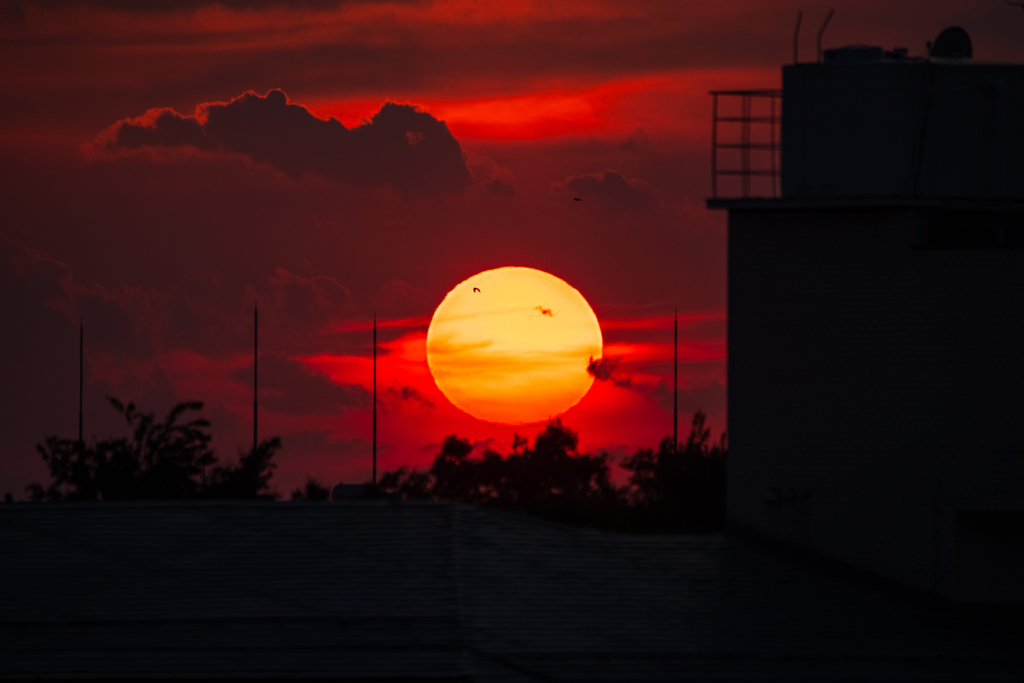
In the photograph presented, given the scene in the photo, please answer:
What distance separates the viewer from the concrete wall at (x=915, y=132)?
25.8 meters

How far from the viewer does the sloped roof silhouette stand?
19.8 m

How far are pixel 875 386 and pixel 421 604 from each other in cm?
1027

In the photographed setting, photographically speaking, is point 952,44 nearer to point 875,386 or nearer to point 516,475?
point 875,386

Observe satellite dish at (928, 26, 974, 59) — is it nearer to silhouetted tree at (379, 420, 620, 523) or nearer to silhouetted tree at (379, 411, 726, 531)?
silhouetted tree at (379, 411, 726, 531)

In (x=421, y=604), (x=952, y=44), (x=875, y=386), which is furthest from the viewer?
(x=952, y=44)

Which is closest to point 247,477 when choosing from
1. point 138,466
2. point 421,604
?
Result: point 138,466

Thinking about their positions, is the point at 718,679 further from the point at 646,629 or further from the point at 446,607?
the point at 446,607

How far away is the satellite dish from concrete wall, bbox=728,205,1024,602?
4422 millimetres

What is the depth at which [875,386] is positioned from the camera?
25000mm

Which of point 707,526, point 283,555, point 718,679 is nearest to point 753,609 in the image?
point 718,679

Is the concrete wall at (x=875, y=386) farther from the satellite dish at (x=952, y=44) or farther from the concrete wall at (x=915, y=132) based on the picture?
the satellite dish at (x=952, y=44)

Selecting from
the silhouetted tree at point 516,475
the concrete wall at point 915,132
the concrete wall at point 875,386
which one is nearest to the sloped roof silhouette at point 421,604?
the concrete wall at point 875,386

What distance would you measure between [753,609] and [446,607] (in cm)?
572

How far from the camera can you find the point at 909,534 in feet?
80.5
